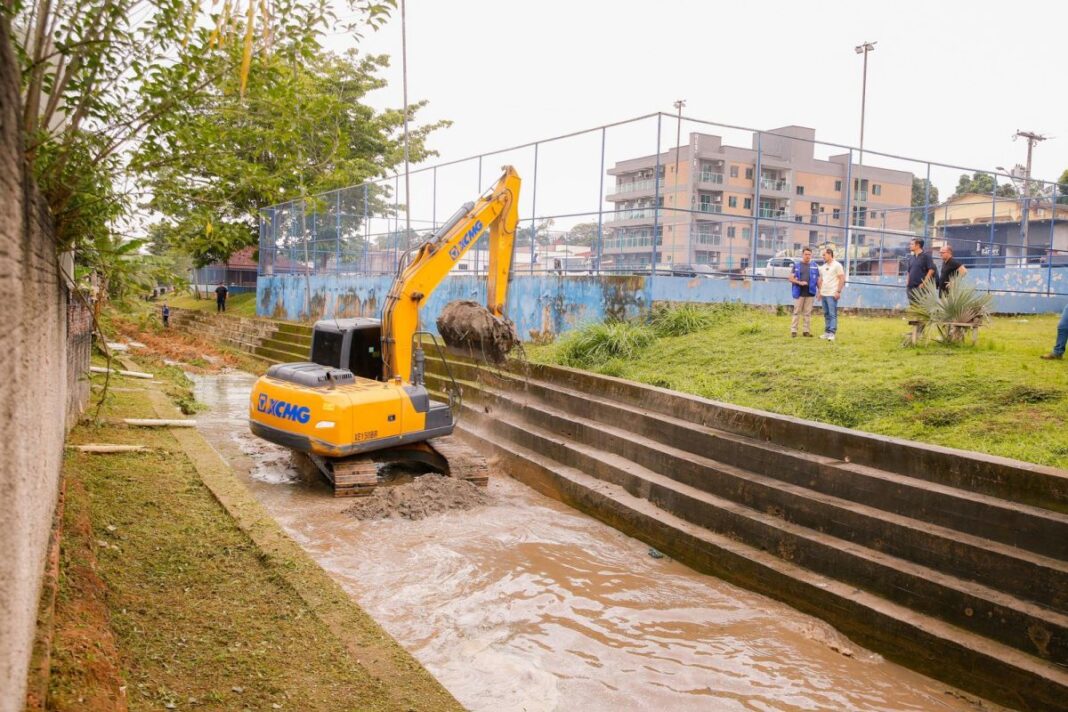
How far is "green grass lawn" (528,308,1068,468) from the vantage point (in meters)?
7.05

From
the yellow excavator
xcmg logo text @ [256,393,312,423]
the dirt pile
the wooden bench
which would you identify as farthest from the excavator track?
the wooden bench

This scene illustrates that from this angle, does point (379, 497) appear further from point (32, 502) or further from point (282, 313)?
point (282, 313)

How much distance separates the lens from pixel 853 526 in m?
6.55

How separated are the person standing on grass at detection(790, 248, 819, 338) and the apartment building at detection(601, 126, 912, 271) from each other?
2.13 metres

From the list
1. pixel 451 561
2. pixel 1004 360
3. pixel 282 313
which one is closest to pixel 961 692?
pixel 451 561

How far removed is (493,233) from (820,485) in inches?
230

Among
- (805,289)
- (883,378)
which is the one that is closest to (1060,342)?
(883,378)

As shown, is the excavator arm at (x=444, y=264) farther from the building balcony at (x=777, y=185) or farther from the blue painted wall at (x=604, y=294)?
the building balcony at (x=777, y=185)

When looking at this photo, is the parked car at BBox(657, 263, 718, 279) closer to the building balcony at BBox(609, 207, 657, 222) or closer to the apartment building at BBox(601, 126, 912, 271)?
the apartment building at BBox(601, 126, 912, 271)

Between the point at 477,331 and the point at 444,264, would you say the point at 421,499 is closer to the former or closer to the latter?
the point at 477,331

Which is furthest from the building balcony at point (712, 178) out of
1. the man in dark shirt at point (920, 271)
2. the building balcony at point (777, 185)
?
the man in dark shirt at point (920, 271)

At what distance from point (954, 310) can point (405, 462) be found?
7.31 meters

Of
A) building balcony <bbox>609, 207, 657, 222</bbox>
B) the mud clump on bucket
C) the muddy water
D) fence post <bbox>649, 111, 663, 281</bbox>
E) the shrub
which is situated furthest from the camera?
building balcony <bbox>609, 207, 657, 222</bbox>

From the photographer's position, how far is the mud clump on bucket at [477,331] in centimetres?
958
